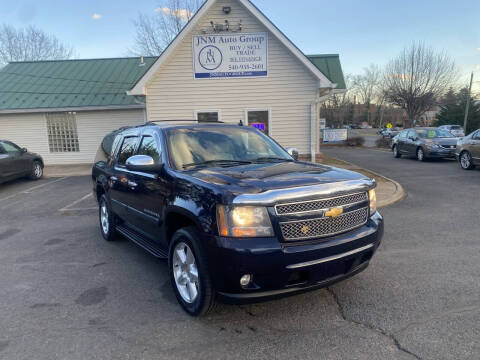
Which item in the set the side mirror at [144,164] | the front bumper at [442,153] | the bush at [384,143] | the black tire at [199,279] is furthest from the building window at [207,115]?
the bush at [384,143]

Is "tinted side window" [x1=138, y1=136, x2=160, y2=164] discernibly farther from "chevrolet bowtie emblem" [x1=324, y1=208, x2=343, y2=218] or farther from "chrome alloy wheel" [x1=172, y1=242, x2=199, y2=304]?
"chevrolet bowtie emblem" [x1=324, y1=208, x2=343, y2=218]

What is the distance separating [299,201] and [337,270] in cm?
72

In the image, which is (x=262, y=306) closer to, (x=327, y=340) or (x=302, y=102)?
(x=327, y=340)

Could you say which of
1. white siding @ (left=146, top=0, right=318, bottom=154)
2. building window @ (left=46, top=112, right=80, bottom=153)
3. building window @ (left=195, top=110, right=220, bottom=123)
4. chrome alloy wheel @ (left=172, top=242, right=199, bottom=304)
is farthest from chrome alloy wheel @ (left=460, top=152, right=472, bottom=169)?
building window @ (left=46, top=112, right=80, bottom=153)

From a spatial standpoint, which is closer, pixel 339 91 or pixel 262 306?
pixel 262 306

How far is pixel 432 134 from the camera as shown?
54.2ft

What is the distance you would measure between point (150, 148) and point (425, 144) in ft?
48.7

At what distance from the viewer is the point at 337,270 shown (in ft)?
10.1

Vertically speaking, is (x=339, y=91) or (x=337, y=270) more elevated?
(x=339, y=91)

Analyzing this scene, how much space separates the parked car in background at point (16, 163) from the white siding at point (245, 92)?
460cm

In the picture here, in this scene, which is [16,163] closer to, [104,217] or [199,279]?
[104,217]

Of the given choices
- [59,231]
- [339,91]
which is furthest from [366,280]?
[339,91]

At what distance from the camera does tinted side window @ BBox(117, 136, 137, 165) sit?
4.88 m

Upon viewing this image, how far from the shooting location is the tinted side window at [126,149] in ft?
16.0
